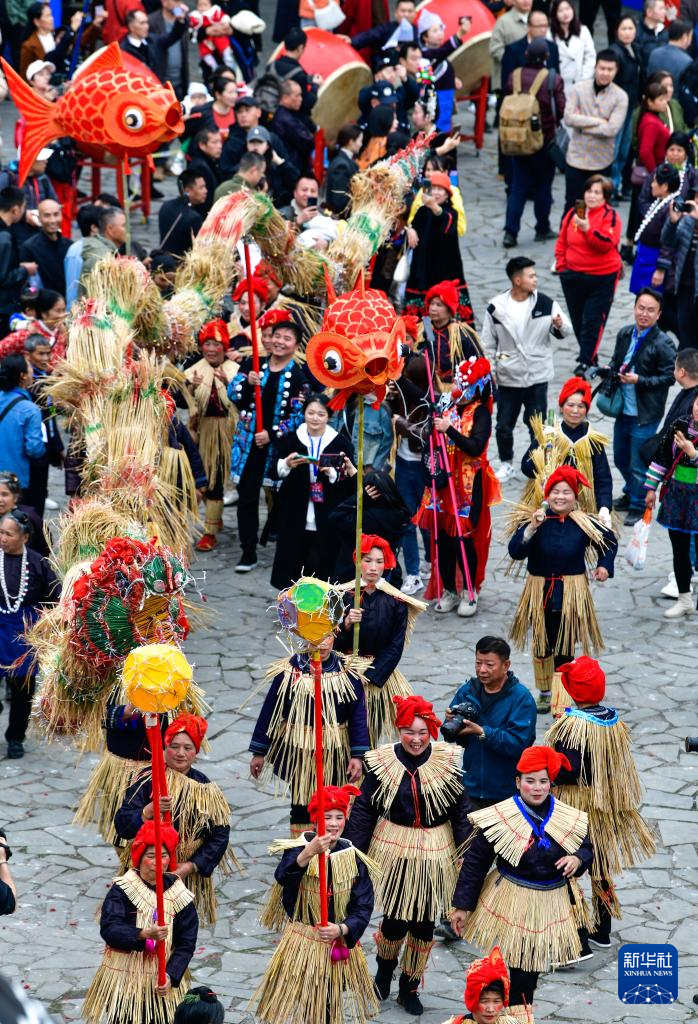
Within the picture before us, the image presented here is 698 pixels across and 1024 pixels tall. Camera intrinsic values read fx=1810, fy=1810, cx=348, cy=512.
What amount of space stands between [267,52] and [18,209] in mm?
9372

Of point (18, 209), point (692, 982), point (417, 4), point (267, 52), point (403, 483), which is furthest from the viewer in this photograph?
point (267, 52)

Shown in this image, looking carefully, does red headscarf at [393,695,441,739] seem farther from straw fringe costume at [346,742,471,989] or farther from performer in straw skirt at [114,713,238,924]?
performer in straw skirt at [114,713,238,924]

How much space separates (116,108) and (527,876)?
568cm

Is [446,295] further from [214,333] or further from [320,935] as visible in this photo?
[320,935]

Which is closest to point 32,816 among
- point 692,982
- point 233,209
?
point 692,982

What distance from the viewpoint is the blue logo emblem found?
23.7 feet

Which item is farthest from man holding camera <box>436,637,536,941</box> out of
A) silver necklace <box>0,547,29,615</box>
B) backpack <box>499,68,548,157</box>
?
backpack <box>499,68,548,157</box>

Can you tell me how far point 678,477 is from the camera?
1039 centimetres

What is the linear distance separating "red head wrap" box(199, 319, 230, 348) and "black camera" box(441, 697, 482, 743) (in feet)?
14.1

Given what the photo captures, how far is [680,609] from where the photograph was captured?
425 inches

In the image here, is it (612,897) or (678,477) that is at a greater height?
(678,477)

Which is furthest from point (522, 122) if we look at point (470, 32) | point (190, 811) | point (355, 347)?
point (190, 811)

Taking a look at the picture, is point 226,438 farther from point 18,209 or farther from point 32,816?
point 32,816

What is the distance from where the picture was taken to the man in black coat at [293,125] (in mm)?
15236
